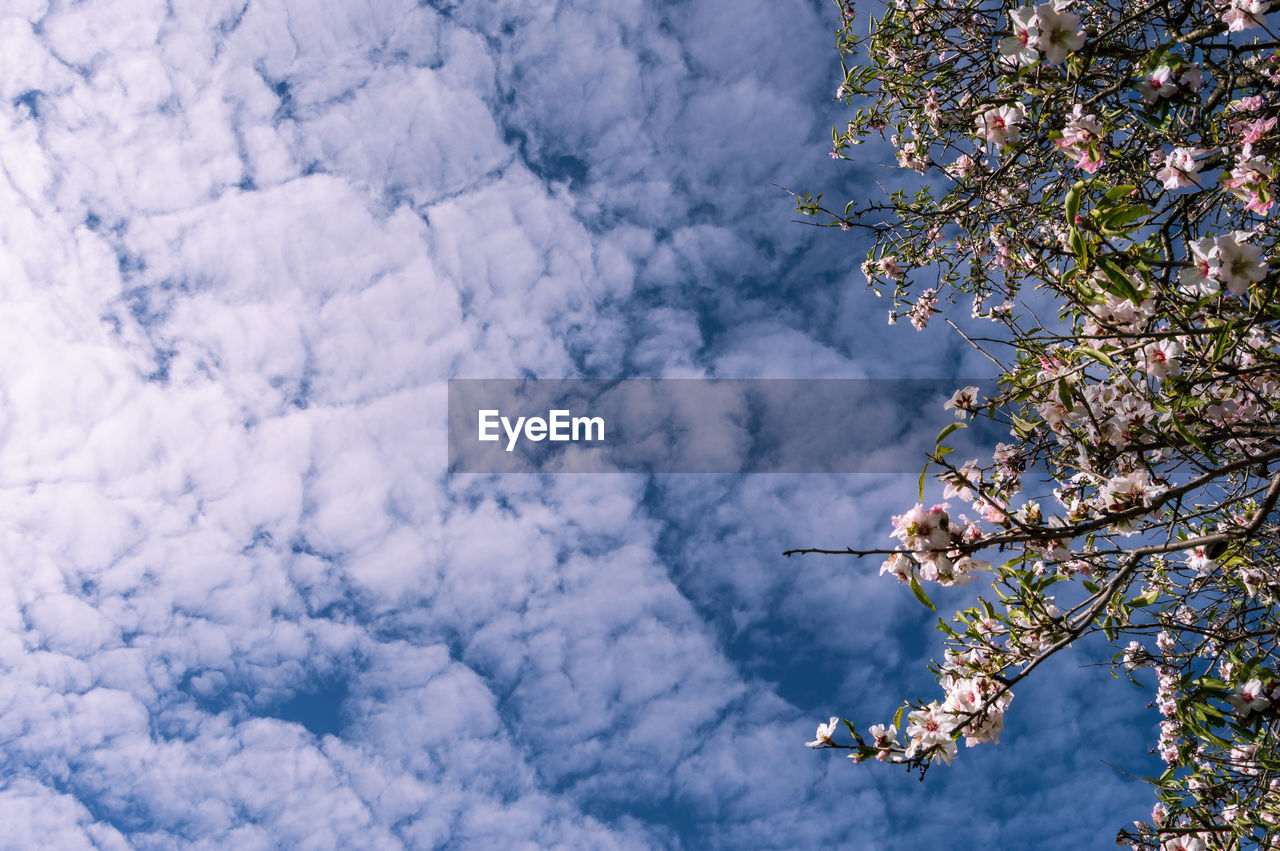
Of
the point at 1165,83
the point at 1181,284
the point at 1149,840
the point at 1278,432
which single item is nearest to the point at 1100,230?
the point at 1181,284

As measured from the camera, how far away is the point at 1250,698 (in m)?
2.57

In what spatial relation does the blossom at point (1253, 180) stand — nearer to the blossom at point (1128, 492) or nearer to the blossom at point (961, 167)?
the blossom at point (1128, 492)

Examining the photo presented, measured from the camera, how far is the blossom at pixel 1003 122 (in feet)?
11.0

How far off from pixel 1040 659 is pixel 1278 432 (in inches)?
37.6

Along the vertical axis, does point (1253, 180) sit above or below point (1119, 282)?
above

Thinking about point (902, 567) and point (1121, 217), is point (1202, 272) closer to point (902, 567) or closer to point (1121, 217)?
point (1121, 217)

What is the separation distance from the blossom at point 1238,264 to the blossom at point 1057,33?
1053mm

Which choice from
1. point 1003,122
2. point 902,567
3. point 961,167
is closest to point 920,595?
point 902,567

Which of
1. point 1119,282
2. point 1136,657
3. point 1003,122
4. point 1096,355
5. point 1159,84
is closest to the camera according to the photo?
point 1119,282

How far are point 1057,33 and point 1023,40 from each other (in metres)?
0.11

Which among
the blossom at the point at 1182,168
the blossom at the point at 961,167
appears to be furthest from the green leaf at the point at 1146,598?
the blossom at the point at 961,167

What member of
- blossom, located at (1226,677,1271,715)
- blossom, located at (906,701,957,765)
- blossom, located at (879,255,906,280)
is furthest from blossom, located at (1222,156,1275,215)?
blossom, located at (879,255,906,280)

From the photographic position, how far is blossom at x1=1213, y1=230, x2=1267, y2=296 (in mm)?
2109

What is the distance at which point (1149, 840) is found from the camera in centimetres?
315
